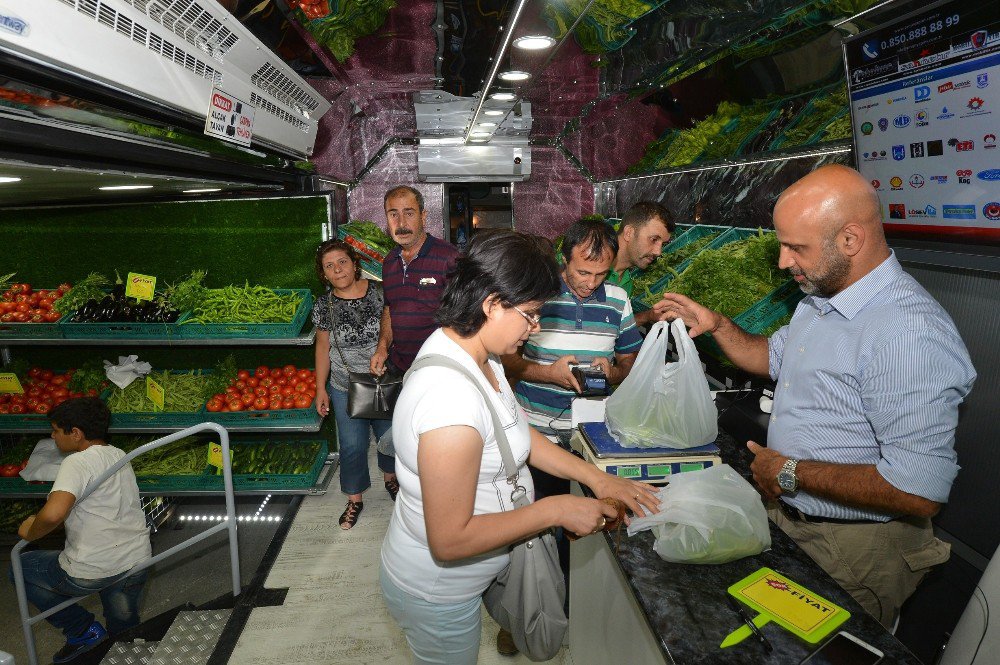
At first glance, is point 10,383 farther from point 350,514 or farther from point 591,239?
point 591,239

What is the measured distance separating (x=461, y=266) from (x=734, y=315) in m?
1.77

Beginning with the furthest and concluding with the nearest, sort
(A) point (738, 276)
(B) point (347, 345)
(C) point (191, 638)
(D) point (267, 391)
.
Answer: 1. (D) point (267, 391)
2. (B) point (347, 345)
3. (C) point (191, 638)
4. (A) point (738, 276)

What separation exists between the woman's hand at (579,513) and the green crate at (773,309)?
159 cm

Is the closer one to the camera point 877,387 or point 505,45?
point 877,387

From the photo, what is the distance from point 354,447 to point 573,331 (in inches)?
85.2

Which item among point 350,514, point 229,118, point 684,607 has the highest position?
point 229,118

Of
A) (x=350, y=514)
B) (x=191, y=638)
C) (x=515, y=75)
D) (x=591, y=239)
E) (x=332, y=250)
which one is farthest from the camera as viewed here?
(x=350, y=514)

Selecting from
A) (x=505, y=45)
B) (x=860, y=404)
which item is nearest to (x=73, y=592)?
(x=505, y=45)

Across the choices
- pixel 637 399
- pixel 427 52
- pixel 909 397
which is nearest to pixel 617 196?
pixel 427 52

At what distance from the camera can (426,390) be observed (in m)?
1.48

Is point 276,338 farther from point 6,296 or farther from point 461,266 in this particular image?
point 461,266

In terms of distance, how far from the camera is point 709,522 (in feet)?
5.16

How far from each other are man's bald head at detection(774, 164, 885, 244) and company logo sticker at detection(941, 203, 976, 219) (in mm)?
377

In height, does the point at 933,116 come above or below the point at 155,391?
above
